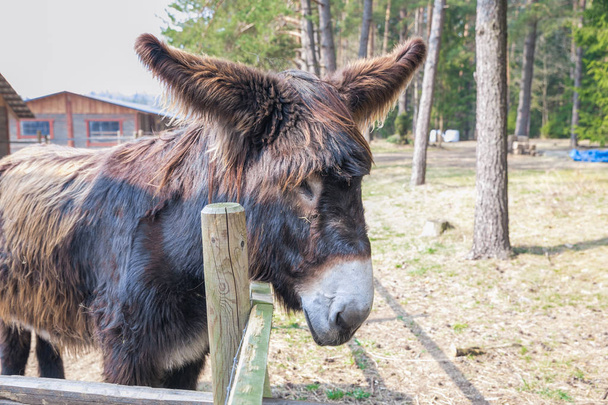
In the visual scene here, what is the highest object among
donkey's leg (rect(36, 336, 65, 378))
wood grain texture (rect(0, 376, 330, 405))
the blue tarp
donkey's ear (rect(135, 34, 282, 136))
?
donkey's ear (rect(135, 34, 282, 136))

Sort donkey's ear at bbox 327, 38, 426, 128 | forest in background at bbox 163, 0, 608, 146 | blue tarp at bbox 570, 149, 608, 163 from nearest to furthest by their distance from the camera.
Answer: donkey's ear at bbox 327, 38, 426, 128, forest in background at bbox 163, 0, 608, 146, blue tarp at bbox 570, 149, 608, 163

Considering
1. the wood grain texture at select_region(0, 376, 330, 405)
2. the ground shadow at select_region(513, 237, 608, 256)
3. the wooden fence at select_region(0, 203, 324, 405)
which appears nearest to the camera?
the wooden fence at select_region(0, 203, 324, 405)

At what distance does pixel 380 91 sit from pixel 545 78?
3643cm

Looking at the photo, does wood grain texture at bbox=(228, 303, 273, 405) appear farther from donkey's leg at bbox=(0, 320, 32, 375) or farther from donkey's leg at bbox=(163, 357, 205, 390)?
donkey's leg at bbox=(0, 320, 32, 375)

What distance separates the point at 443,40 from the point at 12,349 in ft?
79.8

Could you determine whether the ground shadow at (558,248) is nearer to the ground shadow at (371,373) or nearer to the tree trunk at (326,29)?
the ground shadow at (371,373)

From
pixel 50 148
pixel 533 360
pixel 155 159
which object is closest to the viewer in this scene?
pixel 155 159

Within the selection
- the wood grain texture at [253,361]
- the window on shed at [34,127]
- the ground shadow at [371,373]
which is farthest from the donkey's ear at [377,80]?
the window on shed at [34,127]

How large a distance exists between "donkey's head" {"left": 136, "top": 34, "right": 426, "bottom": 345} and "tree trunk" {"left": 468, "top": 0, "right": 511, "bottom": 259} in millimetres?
5287

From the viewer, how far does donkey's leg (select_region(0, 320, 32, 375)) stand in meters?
3.27

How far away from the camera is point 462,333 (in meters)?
4.84

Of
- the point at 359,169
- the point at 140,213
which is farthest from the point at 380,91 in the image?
the point at 140,213

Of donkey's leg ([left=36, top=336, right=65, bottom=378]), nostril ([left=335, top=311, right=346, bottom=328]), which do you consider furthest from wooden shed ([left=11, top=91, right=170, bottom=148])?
nostril ([left=335, top=311, right=346, bottom=328])

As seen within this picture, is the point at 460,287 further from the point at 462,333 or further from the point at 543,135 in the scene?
the point at 543,135
